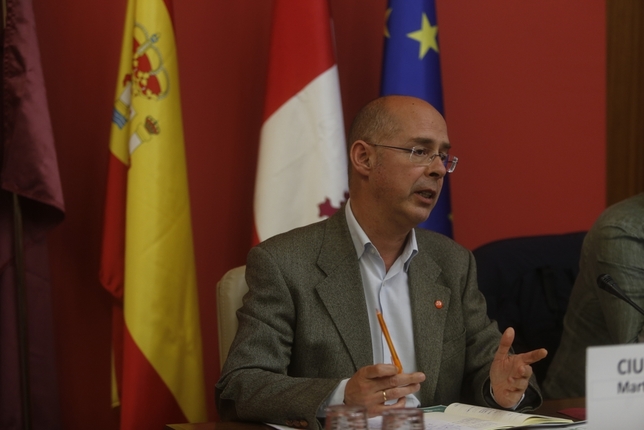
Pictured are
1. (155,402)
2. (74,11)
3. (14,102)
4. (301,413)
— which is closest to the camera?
(301,413)

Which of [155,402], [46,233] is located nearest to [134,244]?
[46,233]

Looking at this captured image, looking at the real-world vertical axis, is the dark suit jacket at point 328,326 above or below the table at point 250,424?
above

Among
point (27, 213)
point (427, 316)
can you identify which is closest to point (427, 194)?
point (427, 316)

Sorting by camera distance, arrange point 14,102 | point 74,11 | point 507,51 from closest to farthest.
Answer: point 14,102, point 74,11, point 507,51

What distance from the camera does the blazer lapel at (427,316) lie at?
6.57 feet

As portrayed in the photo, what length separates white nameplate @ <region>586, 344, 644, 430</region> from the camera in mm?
1235

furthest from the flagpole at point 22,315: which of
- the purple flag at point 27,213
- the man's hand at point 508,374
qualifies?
the man's hand at point 508,374

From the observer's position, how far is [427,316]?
2068mm

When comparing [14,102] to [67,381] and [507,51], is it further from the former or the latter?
[507,51]

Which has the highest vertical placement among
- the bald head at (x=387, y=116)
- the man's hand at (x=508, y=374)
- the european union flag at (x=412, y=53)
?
the european union flag at (x=412, y=53)

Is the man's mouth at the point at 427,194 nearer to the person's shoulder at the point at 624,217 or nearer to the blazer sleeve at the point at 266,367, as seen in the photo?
the blazer sleeve at the point at 266,367

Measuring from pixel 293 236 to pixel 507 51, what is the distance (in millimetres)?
1926

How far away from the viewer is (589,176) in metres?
3.73

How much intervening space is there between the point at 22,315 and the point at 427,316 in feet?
4.19
